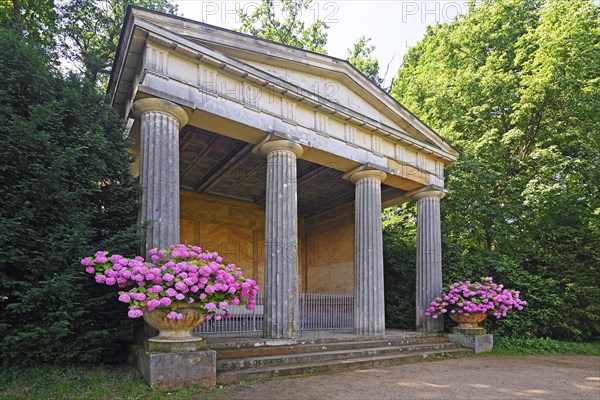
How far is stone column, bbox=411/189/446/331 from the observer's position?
11.8 metres

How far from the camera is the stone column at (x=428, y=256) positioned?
11.8 metres

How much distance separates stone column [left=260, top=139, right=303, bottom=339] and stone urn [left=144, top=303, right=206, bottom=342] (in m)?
2.63

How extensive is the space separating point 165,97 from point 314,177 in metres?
7.03

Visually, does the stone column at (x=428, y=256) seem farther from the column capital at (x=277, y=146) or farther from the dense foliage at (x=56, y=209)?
the dense foliage at (x=56, y=209)

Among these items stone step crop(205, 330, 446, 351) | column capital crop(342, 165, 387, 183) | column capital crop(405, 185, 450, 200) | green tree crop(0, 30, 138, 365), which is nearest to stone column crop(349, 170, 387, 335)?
column capital crop(342, 165, 387, 183)

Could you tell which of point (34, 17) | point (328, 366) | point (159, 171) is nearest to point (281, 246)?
point (328, 366)

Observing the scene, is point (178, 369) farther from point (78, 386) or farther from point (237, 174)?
point (237, 174)

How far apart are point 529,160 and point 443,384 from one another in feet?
35.7

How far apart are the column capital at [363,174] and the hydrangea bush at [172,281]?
569 cm

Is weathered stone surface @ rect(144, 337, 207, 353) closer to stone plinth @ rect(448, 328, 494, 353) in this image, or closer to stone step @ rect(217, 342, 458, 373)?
stone step @ rect(217, 342, 458, 373)

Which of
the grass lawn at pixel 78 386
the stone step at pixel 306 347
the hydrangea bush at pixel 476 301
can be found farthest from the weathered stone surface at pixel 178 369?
the hydrangea bush at pixel 476 301

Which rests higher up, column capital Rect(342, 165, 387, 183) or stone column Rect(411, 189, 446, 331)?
column capital Rect(342, 165, 387, 183)

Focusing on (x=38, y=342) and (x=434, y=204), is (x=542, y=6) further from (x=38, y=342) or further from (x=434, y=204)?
(x=38, y=342)

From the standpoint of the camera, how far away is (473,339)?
34.9 ft
